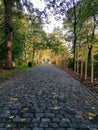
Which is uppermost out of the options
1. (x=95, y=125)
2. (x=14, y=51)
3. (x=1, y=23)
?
(x=1, y=23)

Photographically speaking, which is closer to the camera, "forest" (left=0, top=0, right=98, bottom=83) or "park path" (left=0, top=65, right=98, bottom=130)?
"park path" (left=0, top=65, right=98, bottom=130)

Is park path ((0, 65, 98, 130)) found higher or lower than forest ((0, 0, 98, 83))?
lower

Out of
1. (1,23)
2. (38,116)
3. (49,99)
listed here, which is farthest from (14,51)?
(38,116)

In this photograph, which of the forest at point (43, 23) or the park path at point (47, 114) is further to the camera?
the forest at point (43, 23)

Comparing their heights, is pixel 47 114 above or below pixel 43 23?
below

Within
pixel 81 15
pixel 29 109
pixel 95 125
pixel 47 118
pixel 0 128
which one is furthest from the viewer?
pixel 81 15

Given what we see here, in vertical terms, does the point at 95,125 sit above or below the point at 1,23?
below

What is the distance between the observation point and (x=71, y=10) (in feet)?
72.2

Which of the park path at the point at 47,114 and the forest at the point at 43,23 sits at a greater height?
the forest at the point at 43,23

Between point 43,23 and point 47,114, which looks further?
point 43,23

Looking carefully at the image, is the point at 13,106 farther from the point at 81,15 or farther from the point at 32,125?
the point at 81,15

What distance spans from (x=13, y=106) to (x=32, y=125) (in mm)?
1631

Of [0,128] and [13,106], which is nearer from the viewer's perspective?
[0,128]

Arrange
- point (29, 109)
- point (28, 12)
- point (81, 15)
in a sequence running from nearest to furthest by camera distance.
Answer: point (29, 109), point (28, 12), point (81, 15)
